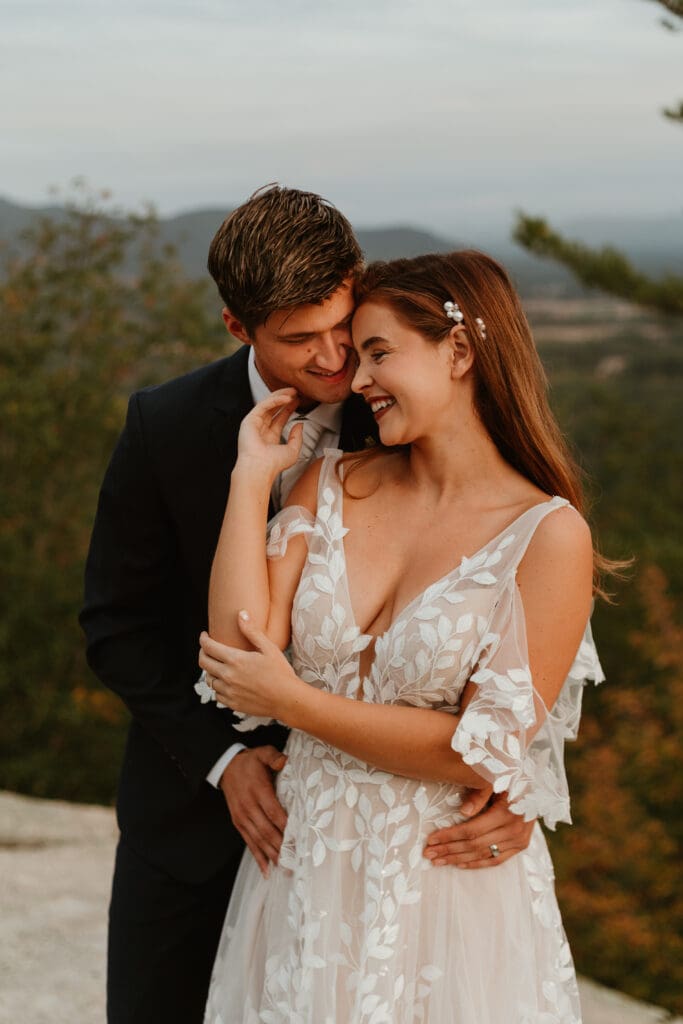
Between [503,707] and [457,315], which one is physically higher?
[457,315]

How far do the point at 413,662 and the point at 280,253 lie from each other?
0.91 meters

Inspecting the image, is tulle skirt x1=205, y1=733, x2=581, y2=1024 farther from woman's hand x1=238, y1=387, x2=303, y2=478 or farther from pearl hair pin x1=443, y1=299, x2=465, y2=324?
pearl hair pin x1=443, y1=299, x2=465, y2=324

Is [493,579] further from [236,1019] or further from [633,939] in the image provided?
[633,939]

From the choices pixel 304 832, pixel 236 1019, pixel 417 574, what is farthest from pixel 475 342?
pixel 236 1019

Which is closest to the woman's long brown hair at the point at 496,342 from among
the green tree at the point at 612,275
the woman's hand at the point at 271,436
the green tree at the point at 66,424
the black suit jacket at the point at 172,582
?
the woman's hand at the point at 271,436

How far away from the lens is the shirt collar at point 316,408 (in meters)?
2.57

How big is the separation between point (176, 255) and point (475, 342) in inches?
273

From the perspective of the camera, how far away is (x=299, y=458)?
98.8 inches

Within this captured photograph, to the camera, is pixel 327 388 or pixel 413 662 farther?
pixel 327 388

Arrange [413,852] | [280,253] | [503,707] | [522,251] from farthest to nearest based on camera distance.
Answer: [522,251] < [280,253] < [413,852] < [503,707]

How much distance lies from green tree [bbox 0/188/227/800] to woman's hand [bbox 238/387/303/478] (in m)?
6.11

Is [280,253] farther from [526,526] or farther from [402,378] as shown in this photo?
[526,526]

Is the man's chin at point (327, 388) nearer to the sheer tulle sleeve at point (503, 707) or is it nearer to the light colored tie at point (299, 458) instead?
the light colored tie at point (299, 458)

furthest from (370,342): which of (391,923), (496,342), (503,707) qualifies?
(391,923)
